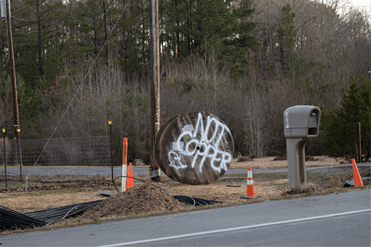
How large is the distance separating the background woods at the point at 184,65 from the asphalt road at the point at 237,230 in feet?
65.1

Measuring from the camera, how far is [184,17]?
42.2m

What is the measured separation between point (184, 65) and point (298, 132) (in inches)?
1152

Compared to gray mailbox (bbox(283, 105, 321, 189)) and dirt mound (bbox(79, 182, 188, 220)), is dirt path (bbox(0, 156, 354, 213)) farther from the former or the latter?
dirt mound (bbox(79, 182, 188, 220))

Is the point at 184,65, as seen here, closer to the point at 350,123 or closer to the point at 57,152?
the point at 57,152

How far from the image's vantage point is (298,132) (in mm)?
9367

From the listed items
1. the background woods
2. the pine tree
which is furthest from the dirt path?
the background woods

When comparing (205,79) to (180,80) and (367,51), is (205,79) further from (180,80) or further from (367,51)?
(367,51)

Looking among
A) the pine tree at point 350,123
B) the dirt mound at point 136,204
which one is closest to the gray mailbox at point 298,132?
the dirt mound at point 136,204

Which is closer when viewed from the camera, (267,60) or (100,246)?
(100,246)

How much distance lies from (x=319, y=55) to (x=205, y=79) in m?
20.2

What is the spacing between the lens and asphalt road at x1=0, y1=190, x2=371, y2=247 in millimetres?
5714

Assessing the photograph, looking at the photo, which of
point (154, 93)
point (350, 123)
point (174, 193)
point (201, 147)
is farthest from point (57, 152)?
point (350, 123)

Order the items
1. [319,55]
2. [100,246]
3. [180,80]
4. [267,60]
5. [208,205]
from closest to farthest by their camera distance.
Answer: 1. [100,246]
2. [208,205]
3. [180,80]
4. [319,55]
5. [267,60]

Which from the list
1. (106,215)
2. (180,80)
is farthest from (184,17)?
(106,215)
